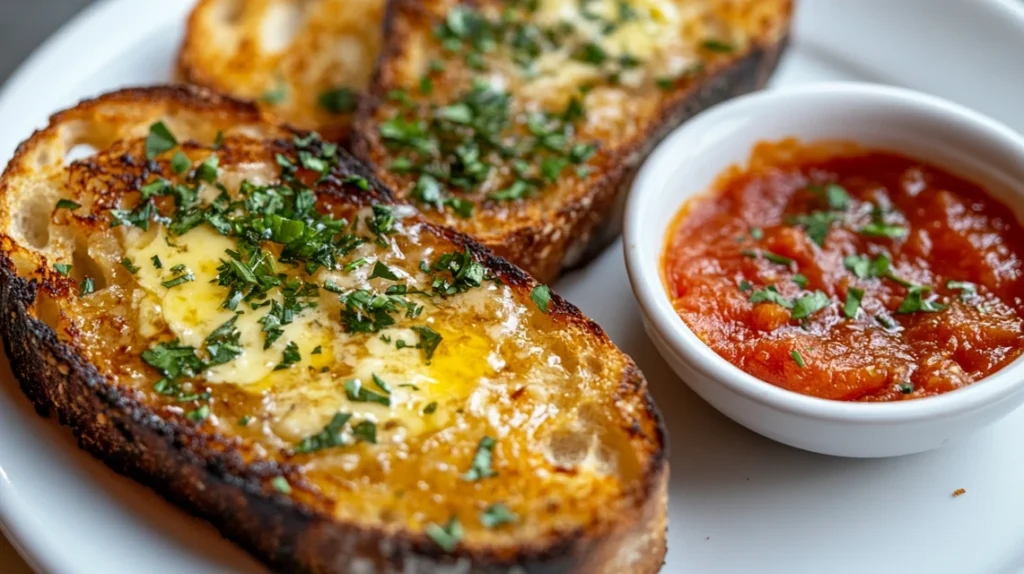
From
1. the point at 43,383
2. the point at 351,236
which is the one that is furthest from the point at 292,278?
the point at 43,383

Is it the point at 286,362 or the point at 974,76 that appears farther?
the point at 974,76

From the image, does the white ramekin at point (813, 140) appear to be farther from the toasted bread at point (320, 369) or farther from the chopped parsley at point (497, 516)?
the chopped parsley at point (497, 516)

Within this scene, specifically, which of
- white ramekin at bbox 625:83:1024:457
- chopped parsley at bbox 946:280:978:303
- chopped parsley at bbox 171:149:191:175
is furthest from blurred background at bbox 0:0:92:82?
chopped parsley at bbox 946:280:978:303

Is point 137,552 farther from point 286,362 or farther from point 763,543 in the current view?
point 763,543

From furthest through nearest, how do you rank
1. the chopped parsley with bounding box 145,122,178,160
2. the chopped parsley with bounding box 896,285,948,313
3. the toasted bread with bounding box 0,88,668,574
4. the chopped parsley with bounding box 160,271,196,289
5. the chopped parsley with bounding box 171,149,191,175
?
the chopped parsley with bounding box 145,122,178,160, the chopped parsley with bounding box 171,149,191,175, the chopped parsley with bounding box 896,285,948,313, the chopped parsley with bounding box 160,271,196,289, the toasted bread with bounding box 0,88,668,574

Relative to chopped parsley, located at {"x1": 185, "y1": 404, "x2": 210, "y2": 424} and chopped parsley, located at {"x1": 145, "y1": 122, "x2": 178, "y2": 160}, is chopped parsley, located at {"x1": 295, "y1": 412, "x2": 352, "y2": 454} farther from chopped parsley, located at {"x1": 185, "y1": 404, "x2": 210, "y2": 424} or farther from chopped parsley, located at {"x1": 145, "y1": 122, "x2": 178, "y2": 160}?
chopped parsley, located at {"x1": 145, "y1": 122, "x2": 178, "y2": 160}

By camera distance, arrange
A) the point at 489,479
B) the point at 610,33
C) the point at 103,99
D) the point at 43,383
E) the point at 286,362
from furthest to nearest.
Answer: the point at 610,33 → the point at 103,99 → the point at 43,383 → the point at 286,362 → the point at 489,479
